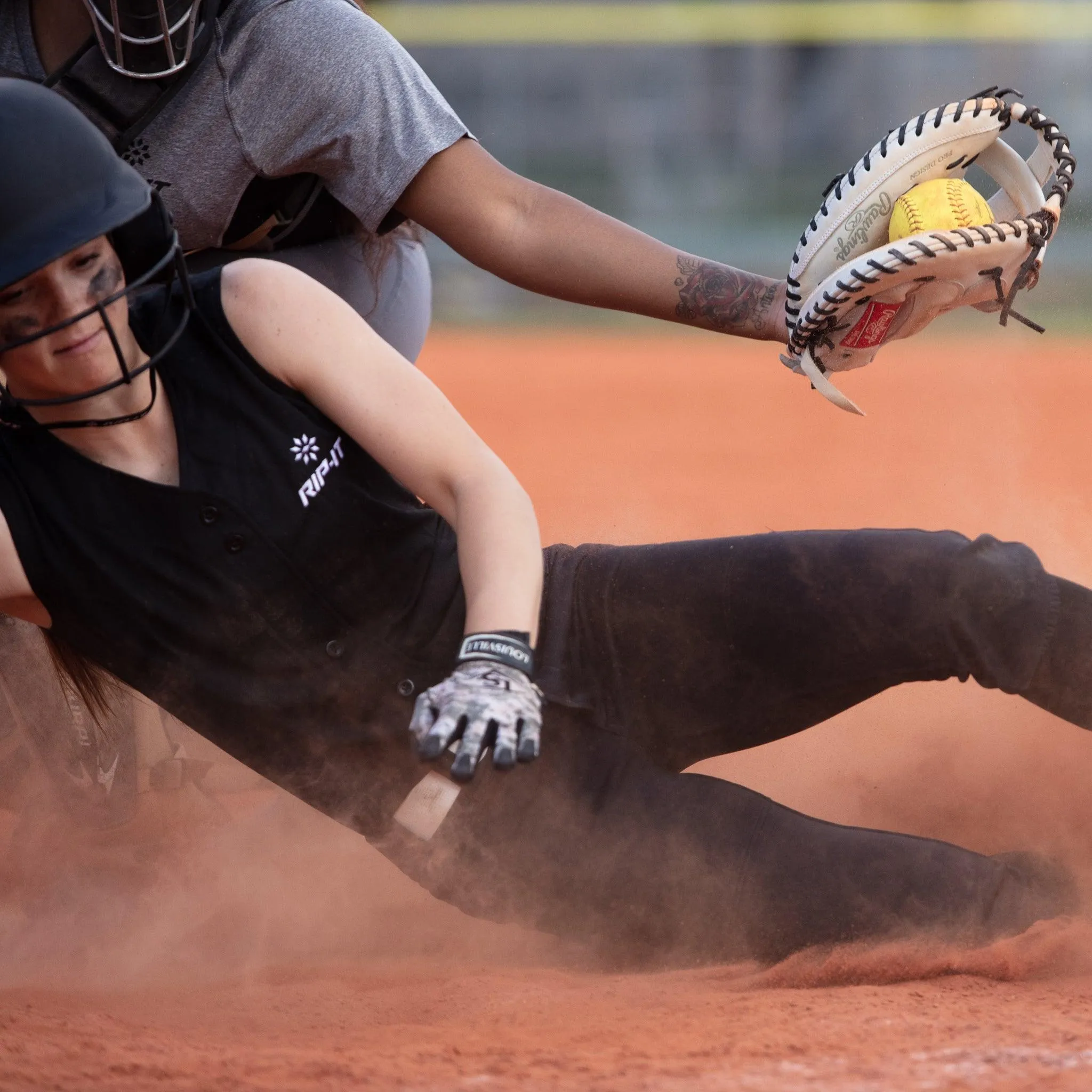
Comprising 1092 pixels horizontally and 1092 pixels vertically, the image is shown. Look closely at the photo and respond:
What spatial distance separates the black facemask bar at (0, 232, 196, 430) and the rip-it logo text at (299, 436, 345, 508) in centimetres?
24

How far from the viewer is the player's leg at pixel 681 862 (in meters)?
2.09

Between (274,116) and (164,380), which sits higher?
(274,116)

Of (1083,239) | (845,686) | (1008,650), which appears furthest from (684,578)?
(1083,239)

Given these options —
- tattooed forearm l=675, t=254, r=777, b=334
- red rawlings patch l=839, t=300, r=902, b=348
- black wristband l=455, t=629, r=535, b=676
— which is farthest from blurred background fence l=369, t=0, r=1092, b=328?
black wristband l=455, t=629, r=535, b=676

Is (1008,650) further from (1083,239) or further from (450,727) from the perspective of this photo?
(1083,239)

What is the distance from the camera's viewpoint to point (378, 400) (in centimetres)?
200

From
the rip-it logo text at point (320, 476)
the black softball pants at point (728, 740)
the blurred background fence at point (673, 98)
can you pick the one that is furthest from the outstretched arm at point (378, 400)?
the blurred background fence at point (673, 98)

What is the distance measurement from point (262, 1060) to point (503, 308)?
10897 millimetres

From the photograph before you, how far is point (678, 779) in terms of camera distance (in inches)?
84.4

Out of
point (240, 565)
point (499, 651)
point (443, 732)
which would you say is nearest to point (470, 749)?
point (443, 732)

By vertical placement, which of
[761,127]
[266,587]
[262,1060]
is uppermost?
[761,127]

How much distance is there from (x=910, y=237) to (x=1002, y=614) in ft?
2.18

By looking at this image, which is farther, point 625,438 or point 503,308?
point 503,308

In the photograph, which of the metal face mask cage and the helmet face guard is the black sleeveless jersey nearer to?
the helmet face guard
